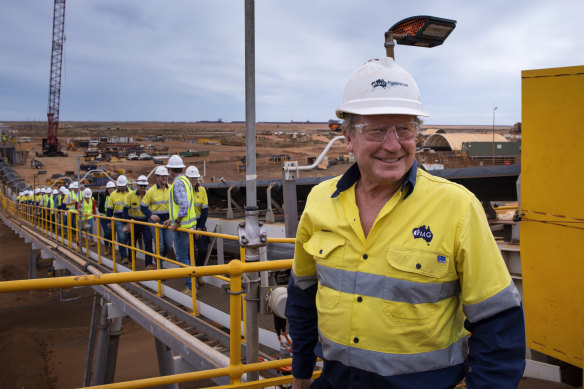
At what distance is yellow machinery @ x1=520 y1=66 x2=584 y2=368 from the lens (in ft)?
11.1

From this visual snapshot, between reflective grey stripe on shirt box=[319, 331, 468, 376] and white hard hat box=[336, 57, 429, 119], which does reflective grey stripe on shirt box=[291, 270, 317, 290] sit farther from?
white hard hat box=[336, 57, 429, 119]

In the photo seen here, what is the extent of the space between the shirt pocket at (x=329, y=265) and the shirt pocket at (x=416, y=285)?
206 millimetres

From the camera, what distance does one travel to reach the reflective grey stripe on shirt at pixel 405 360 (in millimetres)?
1521

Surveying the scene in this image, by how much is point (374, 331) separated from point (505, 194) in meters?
7.25

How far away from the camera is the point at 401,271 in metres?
1.51

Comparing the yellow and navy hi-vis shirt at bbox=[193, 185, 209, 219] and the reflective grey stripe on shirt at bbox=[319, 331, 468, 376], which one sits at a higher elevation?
the yellow and navy hi-vis shirt at bbox=[193, 185, 209, 219]

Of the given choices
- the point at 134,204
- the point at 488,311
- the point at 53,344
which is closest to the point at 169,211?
the point at 134,204

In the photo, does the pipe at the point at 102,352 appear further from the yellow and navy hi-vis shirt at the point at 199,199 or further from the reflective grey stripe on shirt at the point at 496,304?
the reflective grey stripe on shirt at the point at 496,304

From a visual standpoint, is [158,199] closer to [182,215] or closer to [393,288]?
[182,215]

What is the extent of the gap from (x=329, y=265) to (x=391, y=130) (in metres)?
0.55

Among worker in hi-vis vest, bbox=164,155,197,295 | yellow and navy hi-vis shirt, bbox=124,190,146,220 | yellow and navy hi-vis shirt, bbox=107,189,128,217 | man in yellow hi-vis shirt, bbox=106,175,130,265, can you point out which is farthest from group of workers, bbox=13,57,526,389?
yellow and navy hi-vis shirt, bbox=107,189,128,217

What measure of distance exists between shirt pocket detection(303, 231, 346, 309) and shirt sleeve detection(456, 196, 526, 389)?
1.40ft

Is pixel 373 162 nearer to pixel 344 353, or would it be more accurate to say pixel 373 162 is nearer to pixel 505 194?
pixel 344 353

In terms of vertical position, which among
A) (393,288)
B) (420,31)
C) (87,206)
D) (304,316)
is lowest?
(87,206)
